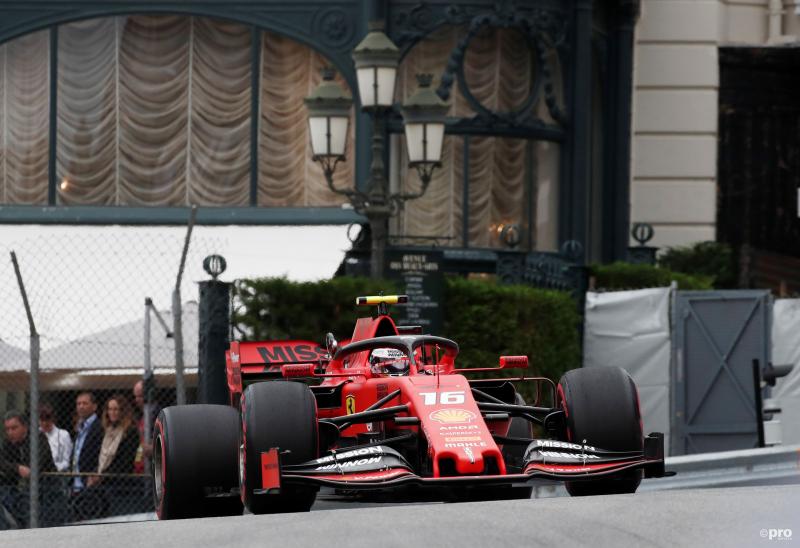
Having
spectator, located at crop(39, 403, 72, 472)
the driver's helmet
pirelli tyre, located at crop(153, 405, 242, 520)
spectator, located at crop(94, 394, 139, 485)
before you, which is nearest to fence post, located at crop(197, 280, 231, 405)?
spectator, located at crop(94, 394, 139, 485)

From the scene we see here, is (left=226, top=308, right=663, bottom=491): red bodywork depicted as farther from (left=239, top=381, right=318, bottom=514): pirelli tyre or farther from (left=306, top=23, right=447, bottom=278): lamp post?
(left=306, top=23, right=447, bottom=278): lamp post

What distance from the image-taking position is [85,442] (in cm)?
1358

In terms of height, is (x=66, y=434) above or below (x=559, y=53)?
below

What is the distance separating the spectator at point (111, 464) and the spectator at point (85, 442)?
0.23ft

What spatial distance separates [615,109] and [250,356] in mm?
12662

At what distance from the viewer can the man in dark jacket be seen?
13.0 m

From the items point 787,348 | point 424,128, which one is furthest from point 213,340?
point 787,348

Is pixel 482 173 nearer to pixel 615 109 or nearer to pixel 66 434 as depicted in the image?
pixel 615 109

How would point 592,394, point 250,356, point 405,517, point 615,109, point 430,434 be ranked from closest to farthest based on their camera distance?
point 405,517 < point 430,434 < point 592,394 < point 250,356 < point 615,109

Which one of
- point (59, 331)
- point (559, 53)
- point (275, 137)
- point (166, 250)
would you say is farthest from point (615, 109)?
point (59, 331)

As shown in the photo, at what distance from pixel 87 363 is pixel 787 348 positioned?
24.3ft

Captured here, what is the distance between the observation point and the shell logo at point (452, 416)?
919 cm

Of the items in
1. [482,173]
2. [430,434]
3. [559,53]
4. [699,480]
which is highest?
[559,53]

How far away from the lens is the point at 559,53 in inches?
840
